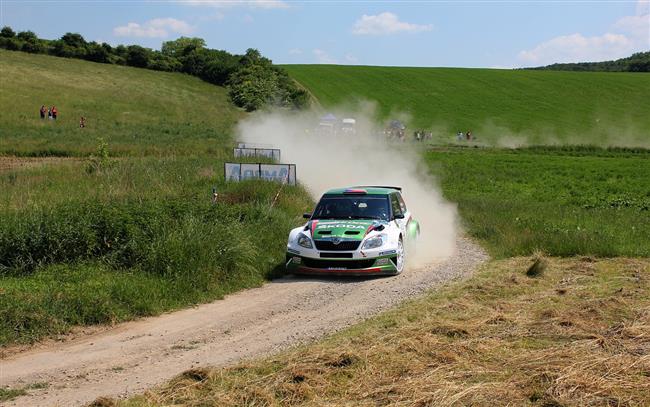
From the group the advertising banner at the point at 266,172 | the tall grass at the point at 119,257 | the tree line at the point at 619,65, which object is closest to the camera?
the tall grass at the point at 119,257

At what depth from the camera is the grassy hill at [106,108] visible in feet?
144

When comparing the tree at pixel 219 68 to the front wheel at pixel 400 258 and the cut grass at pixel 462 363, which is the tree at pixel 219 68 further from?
the cut grass at pixel 462 363

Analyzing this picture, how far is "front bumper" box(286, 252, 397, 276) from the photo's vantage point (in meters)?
13.2

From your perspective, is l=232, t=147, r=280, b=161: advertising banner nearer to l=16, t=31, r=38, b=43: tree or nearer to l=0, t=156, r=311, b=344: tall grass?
l=0, t=156, r=311, b=344: tall grass

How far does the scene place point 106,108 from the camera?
70.8 meters

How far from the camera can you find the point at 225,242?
→ 12.9 metres

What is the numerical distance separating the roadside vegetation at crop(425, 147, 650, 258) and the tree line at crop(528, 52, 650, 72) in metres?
69.6

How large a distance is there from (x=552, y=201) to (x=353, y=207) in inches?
548

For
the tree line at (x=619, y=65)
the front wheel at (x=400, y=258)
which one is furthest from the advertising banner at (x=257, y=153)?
the tree line at (x=619, y=65)

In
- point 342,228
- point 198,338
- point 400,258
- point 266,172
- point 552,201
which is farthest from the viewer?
point 552,201

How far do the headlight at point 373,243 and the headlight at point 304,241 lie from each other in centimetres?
103

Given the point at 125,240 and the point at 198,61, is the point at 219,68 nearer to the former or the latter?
the point at 198,61

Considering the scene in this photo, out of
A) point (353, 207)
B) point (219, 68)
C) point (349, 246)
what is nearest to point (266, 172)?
point (353, 207)

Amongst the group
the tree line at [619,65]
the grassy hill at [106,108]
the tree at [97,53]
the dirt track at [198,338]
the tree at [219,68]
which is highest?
the tree line at [619,65]
